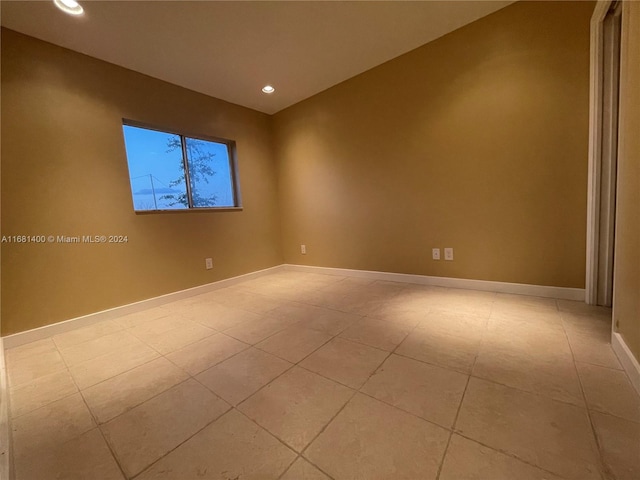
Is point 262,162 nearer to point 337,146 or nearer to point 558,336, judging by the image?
point 337,146

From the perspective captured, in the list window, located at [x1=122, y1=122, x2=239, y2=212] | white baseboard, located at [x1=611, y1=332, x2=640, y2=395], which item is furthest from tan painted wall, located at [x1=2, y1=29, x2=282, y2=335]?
white baseboard, located at [x1=611, y1=332, x2=640, y2=395]

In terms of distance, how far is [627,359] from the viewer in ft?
3.78

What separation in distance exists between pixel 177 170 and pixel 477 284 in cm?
338

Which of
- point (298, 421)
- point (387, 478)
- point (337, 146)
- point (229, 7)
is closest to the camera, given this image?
point (387, 478)

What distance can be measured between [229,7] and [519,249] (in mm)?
2982

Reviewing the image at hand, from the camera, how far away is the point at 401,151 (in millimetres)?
2684

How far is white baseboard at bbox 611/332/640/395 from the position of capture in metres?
1.05

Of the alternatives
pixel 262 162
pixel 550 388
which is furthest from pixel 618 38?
pixel 262 162

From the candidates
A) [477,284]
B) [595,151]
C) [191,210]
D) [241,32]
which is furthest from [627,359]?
[191,210]

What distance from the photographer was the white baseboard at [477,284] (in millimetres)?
2041

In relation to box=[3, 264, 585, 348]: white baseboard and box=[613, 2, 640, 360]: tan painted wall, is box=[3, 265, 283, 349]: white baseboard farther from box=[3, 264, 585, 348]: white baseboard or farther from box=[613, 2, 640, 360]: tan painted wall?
box=[613, 2, 640, 360]: tan painted wall

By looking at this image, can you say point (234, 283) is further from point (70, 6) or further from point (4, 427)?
point (70, 6)

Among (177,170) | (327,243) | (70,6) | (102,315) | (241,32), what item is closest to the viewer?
(70,6)

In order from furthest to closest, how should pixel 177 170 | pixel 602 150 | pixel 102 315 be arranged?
pixel 177 170 → pixel 102 315 → pixel 602 150
